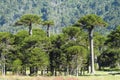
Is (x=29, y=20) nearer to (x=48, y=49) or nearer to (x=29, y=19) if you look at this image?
(x=29, y=19)

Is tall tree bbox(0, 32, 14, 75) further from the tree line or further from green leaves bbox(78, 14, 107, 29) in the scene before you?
green leaves bbox(78, 14, 107, 29)

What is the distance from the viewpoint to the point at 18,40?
70688 mm

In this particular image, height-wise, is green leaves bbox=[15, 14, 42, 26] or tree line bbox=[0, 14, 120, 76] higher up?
green leaves bbox=[15, 14, 42, 26]

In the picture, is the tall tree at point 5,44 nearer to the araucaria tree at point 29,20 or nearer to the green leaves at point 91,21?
the araucaria tree at point 29,20

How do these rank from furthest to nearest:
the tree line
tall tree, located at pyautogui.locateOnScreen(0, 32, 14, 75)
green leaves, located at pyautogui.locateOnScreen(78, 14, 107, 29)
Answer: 1. tall tree, located at pyautogui.locateOnScreen(0, 32, 14, 75)
2. green leaves, located at pyautogui.locateOnScreen(78, 14, 107, 29)
3. the tree line

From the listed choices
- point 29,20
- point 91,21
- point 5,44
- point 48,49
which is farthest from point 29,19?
point 91,21

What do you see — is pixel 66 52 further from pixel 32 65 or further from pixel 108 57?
pixel 108 57

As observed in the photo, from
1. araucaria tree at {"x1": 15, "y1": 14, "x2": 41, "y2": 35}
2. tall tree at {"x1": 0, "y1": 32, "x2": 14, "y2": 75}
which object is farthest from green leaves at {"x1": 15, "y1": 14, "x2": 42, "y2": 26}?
tall tree at {"x1": 0, "y1": 32, "x2": 14, "y2": 75}

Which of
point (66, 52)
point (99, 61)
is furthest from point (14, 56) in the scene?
point (99, 61)

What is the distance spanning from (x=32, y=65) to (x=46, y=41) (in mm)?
5699

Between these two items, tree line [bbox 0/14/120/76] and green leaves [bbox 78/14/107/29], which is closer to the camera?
tree line [bbox 0/14/120/76]

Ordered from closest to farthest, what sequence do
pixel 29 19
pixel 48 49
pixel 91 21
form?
pixel 91 21 < pixel 48 49 < pixel 29 19

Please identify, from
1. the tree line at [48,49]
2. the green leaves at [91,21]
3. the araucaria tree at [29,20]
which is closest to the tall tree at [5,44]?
the tree line at [48,49]

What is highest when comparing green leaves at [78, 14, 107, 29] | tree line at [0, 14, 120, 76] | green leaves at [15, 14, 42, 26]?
green leaves at [15, 14, 42, 26]
